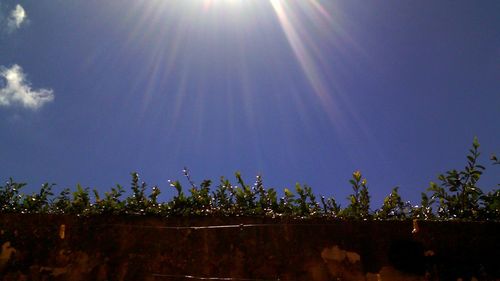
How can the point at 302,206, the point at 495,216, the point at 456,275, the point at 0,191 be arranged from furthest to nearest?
the point at 0,191 < the point at 302,206 < the point at 495,216 < the point at 456,275

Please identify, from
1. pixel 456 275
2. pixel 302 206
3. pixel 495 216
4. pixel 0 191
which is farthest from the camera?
pixel 0 191

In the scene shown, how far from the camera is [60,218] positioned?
504 centimetres

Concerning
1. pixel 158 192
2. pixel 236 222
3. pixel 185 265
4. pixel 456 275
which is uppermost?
pixel 158 192

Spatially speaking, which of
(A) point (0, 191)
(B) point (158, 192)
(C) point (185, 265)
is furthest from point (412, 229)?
(A) point (0, 191)

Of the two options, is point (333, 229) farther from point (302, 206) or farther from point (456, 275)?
point (456, 275)

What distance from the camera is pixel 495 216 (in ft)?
15.1

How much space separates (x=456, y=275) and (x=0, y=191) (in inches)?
203

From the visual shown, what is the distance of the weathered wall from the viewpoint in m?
4.40

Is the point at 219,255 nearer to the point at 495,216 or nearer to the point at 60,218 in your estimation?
the point at 60,218

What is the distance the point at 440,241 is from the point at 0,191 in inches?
197

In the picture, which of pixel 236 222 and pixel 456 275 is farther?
pixel 236 222

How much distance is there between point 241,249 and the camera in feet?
15.3

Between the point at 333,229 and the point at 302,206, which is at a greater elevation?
the point at 302,206

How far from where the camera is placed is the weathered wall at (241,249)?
4.40 metres
